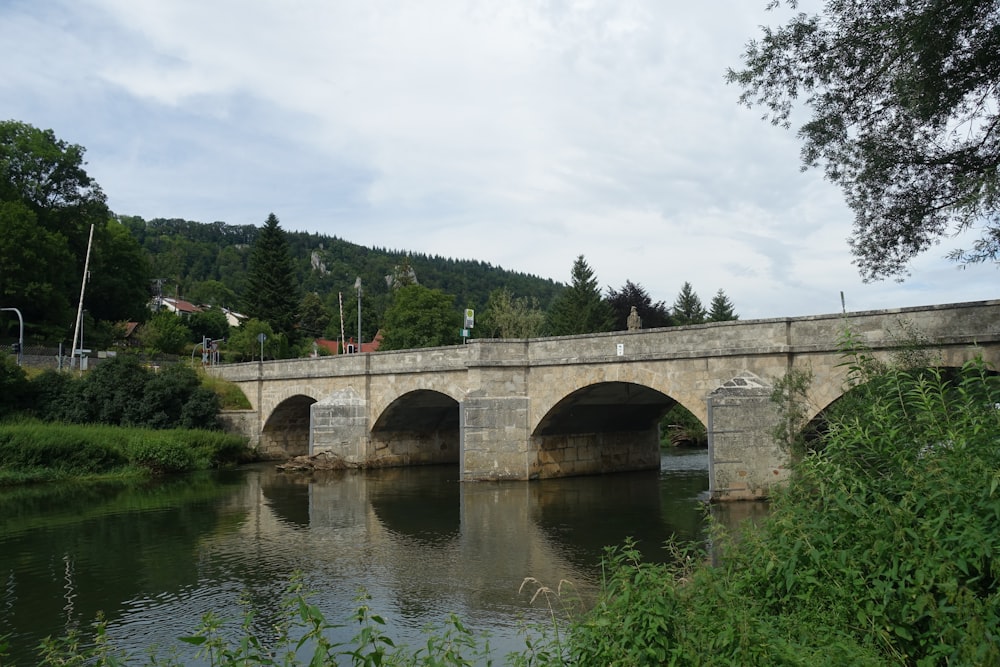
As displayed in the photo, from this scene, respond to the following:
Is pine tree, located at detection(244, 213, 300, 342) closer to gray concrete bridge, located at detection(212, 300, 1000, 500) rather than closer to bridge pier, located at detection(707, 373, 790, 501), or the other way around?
gray concrete bridge, located at detection(212, 300, 1000, 500)

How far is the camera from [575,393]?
21562mm

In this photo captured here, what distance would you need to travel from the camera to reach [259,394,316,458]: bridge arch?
33875 mm

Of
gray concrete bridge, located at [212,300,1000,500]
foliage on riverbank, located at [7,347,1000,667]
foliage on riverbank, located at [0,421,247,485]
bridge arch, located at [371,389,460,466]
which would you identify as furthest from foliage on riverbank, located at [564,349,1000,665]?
foliage on riverbank, located at [0,421,247,485]

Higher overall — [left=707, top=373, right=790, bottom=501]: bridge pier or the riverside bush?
the riverside bush

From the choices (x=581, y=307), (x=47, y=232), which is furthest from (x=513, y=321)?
(x=47, y=232)

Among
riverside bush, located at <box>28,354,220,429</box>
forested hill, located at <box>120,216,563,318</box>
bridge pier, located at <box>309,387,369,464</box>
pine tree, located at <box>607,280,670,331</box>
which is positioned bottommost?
bridge pier, located at <box>309,387,369,464</box>

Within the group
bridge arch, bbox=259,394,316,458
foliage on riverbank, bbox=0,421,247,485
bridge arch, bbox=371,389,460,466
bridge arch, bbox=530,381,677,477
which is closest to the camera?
bridge arch, bbox=530,381,677,477

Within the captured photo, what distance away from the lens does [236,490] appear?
2333cm

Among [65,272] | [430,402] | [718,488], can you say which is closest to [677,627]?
[718,488]

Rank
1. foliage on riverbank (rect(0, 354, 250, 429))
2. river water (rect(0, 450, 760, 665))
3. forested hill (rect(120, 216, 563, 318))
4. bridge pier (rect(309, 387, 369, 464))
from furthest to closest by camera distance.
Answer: forested hill (rect(120, 216, 563, 318)) → foliage on riverbank (rect(0, 354, 250, 429)) → bridge pier (rect(309, 387, 369, 464)) → river water (rect(0, 450, 760, 665))

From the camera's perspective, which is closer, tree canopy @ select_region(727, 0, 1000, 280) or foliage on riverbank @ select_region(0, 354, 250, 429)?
tree canopy @ select_region(727, 0, 1000, 280)

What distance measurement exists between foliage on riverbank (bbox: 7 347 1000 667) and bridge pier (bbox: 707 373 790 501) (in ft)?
35.1

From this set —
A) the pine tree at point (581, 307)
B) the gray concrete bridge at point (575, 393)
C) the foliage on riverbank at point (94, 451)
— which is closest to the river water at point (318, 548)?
the gray concrete bridge at point (575, 393)

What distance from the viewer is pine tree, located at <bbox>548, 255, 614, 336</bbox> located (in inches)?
2014
